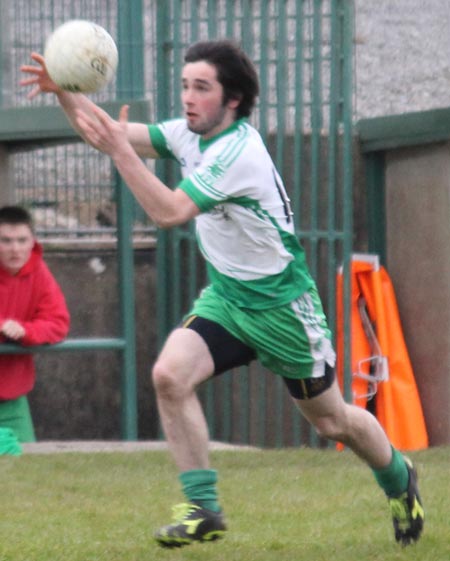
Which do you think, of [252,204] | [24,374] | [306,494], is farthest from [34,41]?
[252,204]

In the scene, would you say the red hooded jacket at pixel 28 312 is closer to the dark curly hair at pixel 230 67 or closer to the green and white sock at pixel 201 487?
the dark curly hair at pixel 230 67

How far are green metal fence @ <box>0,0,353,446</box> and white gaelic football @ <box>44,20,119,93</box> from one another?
435 cm

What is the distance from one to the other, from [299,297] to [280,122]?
482 centimetres

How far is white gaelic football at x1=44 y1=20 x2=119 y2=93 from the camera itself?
5.65m

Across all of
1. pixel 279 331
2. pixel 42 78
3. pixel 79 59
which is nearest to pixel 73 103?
pixel 42 78

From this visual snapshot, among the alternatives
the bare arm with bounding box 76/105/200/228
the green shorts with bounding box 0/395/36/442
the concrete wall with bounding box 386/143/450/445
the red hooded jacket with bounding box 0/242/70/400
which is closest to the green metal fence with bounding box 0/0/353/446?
the concrete wall with bounding box 386/143/450/445

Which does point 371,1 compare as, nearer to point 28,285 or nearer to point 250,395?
point 250,395

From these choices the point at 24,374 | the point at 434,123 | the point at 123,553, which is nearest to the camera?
the point at 123,553

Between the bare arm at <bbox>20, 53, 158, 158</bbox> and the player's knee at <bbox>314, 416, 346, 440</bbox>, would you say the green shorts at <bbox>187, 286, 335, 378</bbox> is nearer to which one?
the player's knee at <bbox>314, 416, 346, 440</bbox>

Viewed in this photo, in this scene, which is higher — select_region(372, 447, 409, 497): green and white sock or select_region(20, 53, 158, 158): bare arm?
select_region(20, 53, 158, 158): bare arm

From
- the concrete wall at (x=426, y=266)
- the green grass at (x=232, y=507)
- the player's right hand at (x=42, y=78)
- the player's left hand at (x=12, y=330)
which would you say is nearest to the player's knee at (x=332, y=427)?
A: the green grass at (x=232, y=507)

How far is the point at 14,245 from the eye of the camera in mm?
9133

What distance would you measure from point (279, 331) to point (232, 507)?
1.35 m

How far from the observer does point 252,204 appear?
218 inches
